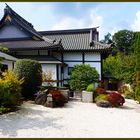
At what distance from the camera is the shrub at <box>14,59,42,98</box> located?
1588 centimetres

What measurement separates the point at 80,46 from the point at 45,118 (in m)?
15.8

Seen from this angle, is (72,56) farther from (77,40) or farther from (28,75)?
(28,75)

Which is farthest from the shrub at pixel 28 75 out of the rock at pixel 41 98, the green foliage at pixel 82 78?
the green foliage at pixel 82 78

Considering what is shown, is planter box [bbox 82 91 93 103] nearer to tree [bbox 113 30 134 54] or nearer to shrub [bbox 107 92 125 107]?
shrub [bbox 107 92 125 107]

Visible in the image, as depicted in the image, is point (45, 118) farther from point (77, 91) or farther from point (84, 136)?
point (77, 91)

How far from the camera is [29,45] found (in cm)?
2462

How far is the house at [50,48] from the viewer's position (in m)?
23.9

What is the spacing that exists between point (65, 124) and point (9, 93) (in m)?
3.49

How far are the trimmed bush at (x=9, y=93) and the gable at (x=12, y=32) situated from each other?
14.3 metres

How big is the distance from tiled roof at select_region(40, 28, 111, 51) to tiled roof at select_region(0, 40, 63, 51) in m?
2.55

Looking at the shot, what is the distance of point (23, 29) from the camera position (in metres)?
26.2

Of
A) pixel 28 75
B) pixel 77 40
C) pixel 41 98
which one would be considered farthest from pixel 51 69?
pixel 41 98

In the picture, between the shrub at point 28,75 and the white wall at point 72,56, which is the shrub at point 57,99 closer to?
the shrub at point 28,75

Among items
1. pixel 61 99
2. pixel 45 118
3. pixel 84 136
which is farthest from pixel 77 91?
pixel 84 136
